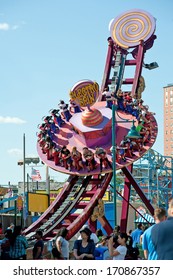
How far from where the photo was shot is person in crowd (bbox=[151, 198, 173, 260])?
6.65 metres

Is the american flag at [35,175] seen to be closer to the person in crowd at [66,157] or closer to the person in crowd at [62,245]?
the person in crowd at [66,157]

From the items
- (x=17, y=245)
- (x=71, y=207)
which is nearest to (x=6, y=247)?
(x=17, y=245)

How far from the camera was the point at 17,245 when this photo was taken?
11.7 m

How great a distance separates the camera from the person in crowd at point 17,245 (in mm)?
11641

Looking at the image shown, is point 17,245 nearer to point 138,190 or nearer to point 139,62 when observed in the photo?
point 138,190

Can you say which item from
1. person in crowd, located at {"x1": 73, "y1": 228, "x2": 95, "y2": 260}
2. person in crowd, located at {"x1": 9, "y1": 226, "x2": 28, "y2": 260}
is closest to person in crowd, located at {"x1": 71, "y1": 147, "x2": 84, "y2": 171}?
person in crowd, located at {"x1": 9, "y1": 226, "x2": 28, "y2": 260}

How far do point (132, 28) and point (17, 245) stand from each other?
1873 centimetres

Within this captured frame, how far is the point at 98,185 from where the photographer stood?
24609 mm

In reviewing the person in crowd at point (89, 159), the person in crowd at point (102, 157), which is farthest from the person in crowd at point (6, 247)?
the person in crowd at point (89, 159)

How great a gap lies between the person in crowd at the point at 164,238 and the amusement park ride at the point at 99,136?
1497cm

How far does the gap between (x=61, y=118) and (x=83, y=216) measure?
18.9 feet

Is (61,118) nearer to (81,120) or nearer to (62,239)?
(81,120)
